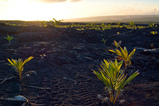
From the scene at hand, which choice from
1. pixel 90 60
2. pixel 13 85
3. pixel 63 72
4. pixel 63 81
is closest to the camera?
pixel 13 85

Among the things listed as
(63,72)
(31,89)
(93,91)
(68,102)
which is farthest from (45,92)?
(63,72)

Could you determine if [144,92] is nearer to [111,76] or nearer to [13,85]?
[111,76]

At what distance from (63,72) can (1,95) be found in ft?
6.69

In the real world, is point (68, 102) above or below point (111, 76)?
below

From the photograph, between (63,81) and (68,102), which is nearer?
(68,102)

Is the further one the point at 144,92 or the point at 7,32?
the point at 7,32

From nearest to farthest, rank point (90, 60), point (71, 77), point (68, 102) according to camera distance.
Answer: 1. point (68, 102)
2. point (71, 77)
3. point (90, 60)

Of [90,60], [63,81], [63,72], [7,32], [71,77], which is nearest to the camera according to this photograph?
[63,81]

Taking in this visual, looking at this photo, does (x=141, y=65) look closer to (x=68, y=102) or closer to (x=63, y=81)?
(x=63, y=81)

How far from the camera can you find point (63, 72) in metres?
4.42

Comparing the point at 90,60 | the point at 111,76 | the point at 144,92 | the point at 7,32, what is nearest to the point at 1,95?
the point at 111,76

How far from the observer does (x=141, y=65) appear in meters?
4.98

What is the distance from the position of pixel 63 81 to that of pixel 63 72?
0.80m

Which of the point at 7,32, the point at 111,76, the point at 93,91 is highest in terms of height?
the point at 7,32
